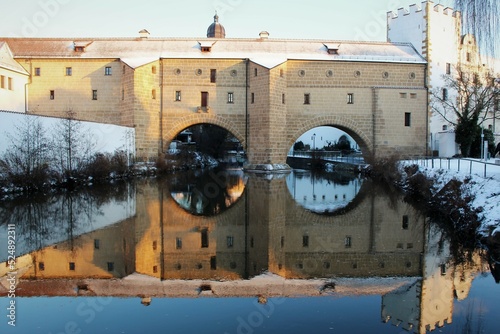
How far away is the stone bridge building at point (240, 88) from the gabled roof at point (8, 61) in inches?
30.7

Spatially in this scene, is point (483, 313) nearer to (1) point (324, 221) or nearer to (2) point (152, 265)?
(2) point (152, 265)

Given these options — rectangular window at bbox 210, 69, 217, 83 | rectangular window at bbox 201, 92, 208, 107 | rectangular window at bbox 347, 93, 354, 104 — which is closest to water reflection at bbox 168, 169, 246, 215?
rectangular window at bbox 201, 92, 208, 107

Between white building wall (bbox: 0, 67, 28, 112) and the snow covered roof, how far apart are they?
6.65 ft

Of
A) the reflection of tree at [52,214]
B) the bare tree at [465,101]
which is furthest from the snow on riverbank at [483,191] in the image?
the bare tree at [465,101]

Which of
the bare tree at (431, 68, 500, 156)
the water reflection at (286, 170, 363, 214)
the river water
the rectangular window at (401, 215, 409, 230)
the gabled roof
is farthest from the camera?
the bare tree at (431, 68, 500, 156)

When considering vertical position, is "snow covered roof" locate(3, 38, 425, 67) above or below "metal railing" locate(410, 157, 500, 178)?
above

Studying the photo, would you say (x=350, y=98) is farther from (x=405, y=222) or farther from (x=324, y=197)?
(x=405, y=222)

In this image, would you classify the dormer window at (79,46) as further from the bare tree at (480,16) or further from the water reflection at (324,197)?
the bare tree at (480,16)

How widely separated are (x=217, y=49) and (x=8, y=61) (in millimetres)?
13442

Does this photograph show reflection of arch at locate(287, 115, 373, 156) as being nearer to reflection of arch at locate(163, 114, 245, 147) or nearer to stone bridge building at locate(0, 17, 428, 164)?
stone bridge building at locate(0, 17, 428, 164)

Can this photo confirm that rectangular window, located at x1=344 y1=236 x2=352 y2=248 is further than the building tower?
No

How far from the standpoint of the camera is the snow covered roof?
97.6 feet

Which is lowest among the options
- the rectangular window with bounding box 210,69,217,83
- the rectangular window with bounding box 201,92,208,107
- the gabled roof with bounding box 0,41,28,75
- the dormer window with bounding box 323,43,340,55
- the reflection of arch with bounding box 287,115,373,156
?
the reflection of arch with bounding box 287,115,373,156

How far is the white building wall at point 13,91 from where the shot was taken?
27500mm
